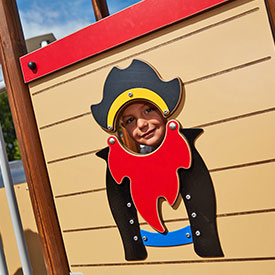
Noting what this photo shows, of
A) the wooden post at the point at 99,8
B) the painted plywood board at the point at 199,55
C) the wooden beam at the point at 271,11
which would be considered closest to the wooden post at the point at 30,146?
the painted plywood board at the point at 199,55

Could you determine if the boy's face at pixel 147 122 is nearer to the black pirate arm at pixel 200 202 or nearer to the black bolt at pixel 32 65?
the black pirate arm at pixel 200 202

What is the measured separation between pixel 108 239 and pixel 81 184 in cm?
19

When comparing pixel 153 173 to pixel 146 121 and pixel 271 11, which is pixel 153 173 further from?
pixel 271 11

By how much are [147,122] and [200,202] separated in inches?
10.4

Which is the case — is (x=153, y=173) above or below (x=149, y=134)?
below

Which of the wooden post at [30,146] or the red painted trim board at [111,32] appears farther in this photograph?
the wooden post at [30,146]

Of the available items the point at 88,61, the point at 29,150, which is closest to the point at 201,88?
the point at 88,61

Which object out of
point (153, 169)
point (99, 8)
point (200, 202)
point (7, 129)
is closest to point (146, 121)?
point (153, 169)

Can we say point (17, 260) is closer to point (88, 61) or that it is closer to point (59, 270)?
point (59, 270)

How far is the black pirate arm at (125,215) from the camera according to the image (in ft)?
Result: 3.41

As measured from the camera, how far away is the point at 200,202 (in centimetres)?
94

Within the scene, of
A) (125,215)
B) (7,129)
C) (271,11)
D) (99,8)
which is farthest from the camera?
(7,129)

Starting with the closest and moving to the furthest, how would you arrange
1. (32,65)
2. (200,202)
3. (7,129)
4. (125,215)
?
(200,202) → (125,215) → (32,65) → (7,129)

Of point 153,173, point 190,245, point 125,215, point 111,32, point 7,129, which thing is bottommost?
point 190,245
